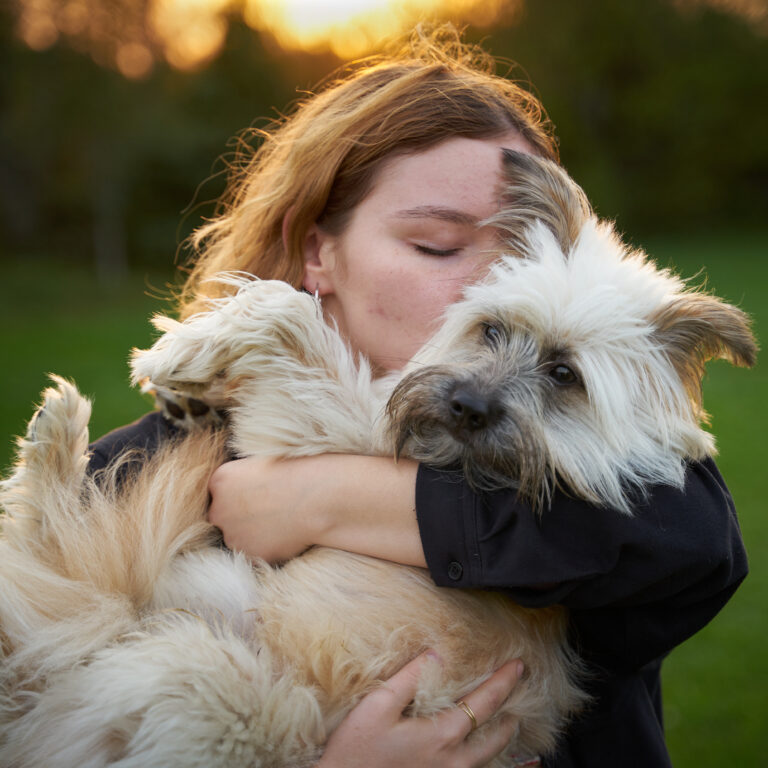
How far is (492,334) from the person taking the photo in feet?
7.73

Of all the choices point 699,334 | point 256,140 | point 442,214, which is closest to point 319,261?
point 442,214

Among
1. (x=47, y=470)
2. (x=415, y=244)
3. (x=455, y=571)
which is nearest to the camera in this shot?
(x=455, y=571)

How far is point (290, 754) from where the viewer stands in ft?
5.95

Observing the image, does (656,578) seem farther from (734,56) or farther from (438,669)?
(734,56)

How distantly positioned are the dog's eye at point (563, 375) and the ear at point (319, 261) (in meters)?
0.99

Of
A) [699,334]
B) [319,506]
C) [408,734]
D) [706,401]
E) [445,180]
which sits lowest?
[706,401]

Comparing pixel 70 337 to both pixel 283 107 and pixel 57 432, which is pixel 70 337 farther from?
pixel 57 432

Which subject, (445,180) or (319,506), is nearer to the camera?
(319,506)

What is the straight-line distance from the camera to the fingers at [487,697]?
6.33ft

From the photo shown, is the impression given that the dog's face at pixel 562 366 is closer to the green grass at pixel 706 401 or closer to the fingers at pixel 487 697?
the green grass at pixel 706 401

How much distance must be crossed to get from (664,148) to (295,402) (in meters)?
43.7

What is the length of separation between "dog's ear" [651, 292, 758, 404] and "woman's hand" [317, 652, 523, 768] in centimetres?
116

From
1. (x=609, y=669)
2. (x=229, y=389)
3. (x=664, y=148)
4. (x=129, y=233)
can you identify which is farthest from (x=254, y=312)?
(x=664, y=148)

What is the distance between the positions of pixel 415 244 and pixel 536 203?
0.44 m
